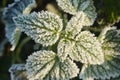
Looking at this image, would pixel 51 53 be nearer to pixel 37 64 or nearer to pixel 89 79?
pixel 37 64

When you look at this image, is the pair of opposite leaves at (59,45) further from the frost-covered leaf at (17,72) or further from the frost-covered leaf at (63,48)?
the frost-covered leaf at (17,72)

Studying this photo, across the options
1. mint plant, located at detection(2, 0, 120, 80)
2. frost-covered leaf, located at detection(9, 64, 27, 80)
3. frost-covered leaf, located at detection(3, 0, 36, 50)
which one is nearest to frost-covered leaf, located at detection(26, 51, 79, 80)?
mint plant, located at detection(2, 0, 120, 80)

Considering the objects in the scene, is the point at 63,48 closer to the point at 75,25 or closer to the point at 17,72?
the point at 75,25

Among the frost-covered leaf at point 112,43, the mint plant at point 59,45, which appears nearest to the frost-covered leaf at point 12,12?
the mint plant at point 59,45

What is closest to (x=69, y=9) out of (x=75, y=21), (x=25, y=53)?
(x=75, y=21)

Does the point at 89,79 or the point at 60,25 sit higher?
the point at 60,25

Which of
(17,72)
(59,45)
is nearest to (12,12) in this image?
(17,72)

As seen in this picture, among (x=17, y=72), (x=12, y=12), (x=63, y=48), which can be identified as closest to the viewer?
(x=63, y=48)
